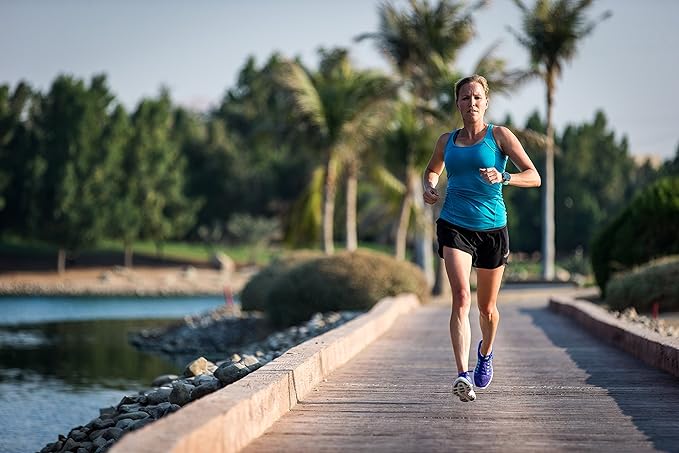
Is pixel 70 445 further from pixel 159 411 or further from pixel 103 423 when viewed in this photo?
pixel 159 411

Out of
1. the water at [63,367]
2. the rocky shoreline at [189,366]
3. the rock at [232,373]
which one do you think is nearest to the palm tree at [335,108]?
the rocky shoreline at [189,366]

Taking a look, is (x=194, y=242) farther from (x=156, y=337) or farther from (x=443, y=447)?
(x=443, y=447)

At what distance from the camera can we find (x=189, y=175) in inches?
3484

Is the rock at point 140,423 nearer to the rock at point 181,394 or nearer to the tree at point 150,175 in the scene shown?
the rock at point 181,394

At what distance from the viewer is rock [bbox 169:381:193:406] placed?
1095cm

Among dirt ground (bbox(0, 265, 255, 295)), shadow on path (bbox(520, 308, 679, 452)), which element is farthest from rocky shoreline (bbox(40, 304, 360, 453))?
dirt ground (bbox(0, 265, 255, 295))

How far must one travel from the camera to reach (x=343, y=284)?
89.4 ft

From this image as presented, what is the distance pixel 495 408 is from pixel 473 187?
167 cm

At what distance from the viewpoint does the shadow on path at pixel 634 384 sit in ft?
24.8

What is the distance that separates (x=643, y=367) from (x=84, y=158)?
6446 centimetres

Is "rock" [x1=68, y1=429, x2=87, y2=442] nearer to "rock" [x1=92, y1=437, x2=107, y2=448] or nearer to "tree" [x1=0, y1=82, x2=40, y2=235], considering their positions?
"rock" [x1=92, y1=437, x2=107, y2=448]

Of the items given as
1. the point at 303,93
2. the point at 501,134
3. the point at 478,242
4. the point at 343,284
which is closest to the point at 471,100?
the point at 501,134

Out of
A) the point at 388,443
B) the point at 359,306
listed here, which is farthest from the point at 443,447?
the point at 359,306

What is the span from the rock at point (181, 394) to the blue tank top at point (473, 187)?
3701mm
